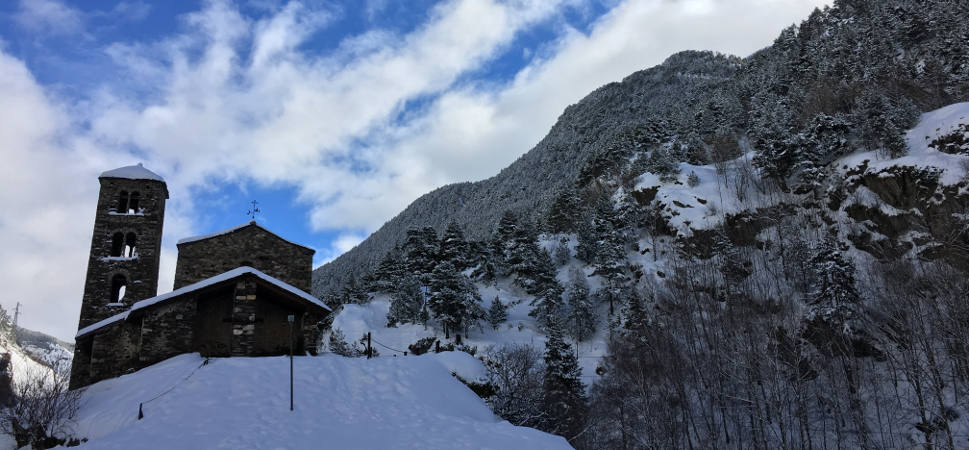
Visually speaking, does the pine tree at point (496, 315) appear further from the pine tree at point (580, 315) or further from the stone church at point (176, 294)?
the stone church at point (176, 294)

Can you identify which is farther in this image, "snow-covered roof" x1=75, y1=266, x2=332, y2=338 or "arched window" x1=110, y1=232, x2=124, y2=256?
"arched window" x1=110, y1=232, x2=124, y2=256

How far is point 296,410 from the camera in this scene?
1440cm

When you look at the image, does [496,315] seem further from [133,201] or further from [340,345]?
[133,201]

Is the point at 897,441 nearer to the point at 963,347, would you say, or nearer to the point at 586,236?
the point at 963,347

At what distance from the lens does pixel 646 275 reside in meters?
45.0

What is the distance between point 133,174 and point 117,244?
4016 mm

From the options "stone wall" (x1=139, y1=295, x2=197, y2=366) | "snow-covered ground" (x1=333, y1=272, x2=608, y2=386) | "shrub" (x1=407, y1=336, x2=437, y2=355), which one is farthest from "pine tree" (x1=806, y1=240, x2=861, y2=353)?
"stone wall" (x1=139, y1=295, x2=197, y2=366)

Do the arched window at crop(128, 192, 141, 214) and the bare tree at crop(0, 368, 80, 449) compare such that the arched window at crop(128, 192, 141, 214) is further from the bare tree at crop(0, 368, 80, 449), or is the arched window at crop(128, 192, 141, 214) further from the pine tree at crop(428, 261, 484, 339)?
the pine tree at crop(428, 261, 484, 339)

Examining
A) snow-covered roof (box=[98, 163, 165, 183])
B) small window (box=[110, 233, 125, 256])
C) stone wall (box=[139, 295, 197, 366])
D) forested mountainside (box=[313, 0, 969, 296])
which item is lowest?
stone wall (box=[139, 295, 197, 366])

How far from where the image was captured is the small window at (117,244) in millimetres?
26750

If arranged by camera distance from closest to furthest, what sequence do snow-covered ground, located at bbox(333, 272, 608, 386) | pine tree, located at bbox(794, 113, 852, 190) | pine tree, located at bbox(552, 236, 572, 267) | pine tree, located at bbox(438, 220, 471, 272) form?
snow-covered ground, located at bbox(333, 272, 608, 386) < pine tree, located at bbox(794, 113, 852, 190) < pine tree, located at bbox(438, 220, 471, 272) < pine tree, located at bbox(552, 236, 572, 267)

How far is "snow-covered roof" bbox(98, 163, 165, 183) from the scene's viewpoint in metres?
27.1

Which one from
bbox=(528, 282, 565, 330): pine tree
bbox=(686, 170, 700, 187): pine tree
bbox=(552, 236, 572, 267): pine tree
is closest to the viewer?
bbox=(528, 282, 565, 330): pine tree

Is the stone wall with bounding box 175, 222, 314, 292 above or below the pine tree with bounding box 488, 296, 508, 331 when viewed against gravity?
above
